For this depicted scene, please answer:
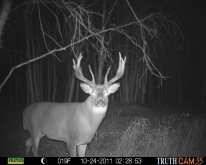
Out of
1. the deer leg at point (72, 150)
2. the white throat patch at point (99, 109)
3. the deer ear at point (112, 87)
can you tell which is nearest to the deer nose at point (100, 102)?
the white throat patch at point (99, 109)

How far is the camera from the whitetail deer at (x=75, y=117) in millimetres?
5852


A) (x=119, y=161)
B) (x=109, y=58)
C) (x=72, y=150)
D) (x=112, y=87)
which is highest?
(x=109, y=58)

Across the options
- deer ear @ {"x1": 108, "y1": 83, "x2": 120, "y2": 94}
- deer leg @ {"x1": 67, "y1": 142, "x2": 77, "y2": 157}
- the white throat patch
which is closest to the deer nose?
the white throat patch

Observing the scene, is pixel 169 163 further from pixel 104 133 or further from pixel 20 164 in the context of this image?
pixel 104 133

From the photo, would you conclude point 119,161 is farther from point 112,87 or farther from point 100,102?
point 112,87

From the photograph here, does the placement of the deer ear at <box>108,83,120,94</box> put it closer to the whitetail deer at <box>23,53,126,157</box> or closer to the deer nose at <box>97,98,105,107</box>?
the whitetail deer at <box>23,53,126,157</box>

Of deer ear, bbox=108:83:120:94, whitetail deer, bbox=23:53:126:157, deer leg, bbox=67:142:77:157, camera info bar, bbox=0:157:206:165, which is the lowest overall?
camera info bar, bbox=0:157:206:165

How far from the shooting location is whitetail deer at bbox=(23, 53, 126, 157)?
19.2ft

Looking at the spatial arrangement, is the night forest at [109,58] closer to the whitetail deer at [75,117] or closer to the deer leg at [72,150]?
the whitetail deer at [75,117]

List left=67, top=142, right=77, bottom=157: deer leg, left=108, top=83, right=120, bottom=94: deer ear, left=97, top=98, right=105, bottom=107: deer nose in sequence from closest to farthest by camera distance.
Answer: left=97, top=98, right=105, bottom=107: deer nose → left=67, top=142, right=77, bottom=157: deer leg → left=108, top=83, right=120, bottom=94: deer ear

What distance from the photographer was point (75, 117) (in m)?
6.13

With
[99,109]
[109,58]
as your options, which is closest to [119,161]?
[99,109]

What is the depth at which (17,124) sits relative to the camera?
11.3 m

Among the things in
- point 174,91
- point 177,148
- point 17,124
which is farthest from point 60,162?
point 174,91
